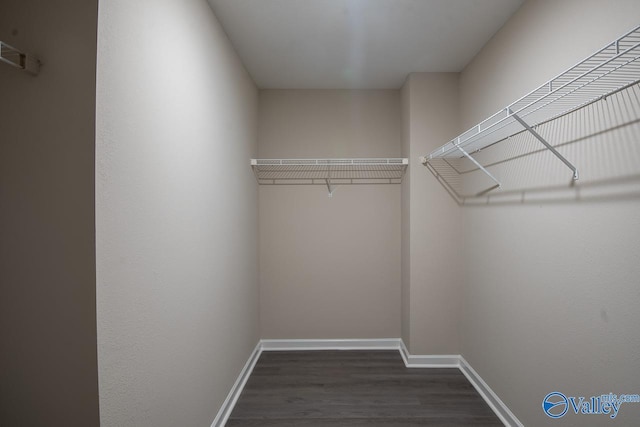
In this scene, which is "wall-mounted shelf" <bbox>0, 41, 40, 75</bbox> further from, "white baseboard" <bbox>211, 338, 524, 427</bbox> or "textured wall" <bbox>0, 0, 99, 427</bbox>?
"white baseboard" <bbox>211, 338, 524, 427</bbox>

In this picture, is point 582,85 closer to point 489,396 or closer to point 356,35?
point 356,35

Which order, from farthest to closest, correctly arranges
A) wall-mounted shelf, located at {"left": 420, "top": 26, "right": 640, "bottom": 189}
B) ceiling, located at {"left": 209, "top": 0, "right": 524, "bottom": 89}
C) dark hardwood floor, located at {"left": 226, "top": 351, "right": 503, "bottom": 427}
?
1. dark hardwood floor, located at {"left": 226, "top": 351, "right": 503, "bottom": 427}
2. ceiling, located at {"left": 209, "top": 0, "right": 524, "bottom": 89}
3. wall-mounted shelf, located at {"left": 420, "top": 26, "right": 640, "bottom": 189}

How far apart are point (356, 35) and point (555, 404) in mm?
2449

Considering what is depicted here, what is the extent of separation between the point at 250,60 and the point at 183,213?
5.30ft

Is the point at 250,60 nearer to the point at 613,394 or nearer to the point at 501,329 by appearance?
the point at 501,329

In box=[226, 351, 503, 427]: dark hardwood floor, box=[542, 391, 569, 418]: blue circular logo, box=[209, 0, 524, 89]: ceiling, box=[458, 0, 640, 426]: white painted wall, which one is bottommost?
box=[226, 351, 503, 427]: dark hardwood floor

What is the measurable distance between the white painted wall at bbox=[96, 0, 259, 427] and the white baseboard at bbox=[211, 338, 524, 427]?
0.19 meters

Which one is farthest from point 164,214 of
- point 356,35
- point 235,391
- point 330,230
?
point 330,230

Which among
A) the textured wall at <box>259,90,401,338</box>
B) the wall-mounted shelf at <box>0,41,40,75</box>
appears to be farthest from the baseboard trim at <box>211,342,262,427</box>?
the wall-mounted shelf at <box>0,41,40,75</box>

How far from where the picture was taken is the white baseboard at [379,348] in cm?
203

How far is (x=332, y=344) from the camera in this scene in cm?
309

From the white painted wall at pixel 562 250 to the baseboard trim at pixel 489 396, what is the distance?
0.22ft

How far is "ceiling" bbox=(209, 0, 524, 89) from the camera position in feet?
6.03

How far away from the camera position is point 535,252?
5.62 ft
